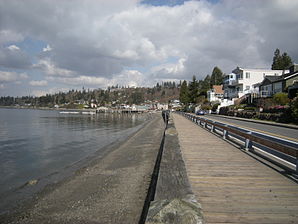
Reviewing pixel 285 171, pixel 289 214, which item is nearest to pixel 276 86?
pixel 285 171

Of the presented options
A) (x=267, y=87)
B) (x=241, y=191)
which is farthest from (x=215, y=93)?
(x=241, y=191)

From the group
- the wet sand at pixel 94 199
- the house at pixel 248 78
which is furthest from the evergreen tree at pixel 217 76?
the wet sand at pixel 94 199

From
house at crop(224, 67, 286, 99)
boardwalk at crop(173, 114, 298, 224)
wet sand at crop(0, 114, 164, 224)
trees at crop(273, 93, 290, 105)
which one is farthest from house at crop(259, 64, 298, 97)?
wet sand at crop(0, 114, 164, 224)

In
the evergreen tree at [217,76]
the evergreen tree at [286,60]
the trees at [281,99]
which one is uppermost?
the evergreen tree at [286,60]

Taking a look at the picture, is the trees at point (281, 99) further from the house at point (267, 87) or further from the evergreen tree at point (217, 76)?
the evergreen tree at point (217, 76)

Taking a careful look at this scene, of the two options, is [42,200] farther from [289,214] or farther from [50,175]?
[289,214]

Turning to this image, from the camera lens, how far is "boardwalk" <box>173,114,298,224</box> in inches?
147

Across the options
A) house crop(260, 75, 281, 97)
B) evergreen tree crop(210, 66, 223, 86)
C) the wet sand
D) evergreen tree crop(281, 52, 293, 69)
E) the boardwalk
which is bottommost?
the wet sand

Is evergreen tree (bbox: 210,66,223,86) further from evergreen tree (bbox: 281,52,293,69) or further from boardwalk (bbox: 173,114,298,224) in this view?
boardwalk (bbox: 173,114,298,224)

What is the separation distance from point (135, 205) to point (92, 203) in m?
1.45

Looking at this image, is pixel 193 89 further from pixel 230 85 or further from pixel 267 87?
pixel 267 87

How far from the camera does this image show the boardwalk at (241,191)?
3.73 m

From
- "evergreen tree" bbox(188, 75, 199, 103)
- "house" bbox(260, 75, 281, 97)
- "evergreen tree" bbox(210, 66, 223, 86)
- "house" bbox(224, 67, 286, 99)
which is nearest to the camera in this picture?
"house" bbox(260, 75, 281, 97)

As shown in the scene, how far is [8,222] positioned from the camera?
6254 mm
